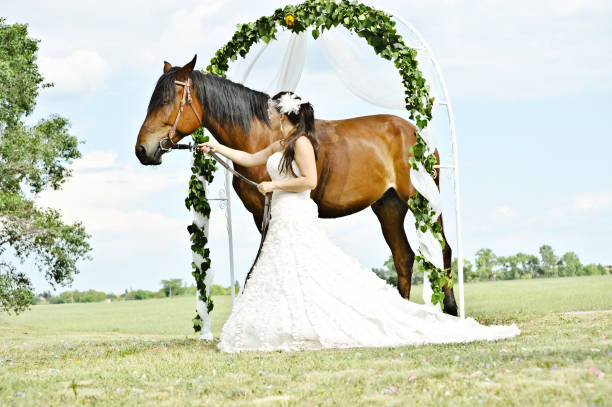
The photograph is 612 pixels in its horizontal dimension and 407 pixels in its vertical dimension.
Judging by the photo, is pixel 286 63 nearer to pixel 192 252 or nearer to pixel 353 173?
pixel 353 173

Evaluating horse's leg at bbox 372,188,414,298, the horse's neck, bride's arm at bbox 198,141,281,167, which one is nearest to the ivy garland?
horse's leg at bbox 372,188,414,298

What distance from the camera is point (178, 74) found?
22.6 feet

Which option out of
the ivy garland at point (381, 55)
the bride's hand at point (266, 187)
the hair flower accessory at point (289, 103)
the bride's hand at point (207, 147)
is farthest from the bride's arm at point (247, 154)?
the ivy garland at point (381, 55)

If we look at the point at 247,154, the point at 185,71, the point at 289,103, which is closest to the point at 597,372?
the point at 289,103

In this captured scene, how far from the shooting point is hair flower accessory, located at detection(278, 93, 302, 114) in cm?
609

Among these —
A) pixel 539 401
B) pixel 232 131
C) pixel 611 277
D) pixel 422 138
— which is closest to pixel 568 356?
pixel 539 401

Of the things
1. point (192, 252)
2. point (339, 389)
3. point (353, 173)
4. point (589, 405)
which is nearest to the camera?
point (589, 405)

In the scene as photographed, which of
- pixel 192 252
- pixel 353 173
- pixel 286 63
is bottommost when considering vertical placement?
pixel 192 252

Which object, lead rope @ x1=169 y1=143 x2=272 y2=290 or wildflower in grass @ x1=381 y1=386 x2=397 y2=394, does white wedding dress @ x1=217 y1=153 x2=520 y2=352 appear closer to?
lead rope @ x1=169 y1=143 x2=272 y2=290

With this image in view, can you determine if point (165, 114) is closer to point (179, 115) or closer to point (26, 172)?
point (179, 115)

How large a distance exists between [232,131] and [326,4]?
2150mm

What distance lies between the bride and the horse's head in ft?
3.97

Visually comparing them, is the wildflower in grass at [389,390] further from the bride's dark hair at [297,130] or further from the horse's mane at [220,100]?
the horse's mane at [220,100]

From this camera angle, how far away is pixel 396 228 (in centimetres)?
843
